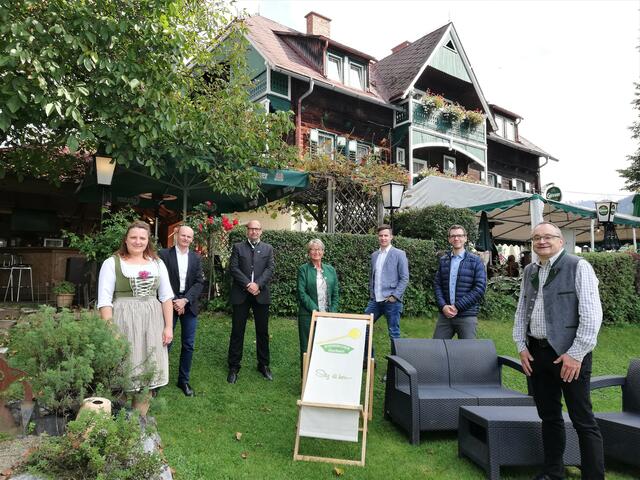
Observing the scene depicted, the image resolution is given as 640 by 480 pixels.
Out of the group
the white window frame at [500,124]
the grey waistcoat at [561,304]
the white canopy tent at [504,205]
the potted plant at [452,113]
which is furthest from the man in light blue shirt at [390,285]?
the white window frame at [500,124]

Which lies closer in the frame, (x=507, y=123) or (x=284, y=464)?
(x=284, y=464)

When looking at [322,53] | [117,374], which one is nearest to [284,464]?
[117,374]

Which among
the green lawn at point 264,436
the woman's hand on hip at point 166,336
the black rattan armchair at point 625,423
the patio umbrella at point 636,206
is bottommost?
the green lawn at point 264,436

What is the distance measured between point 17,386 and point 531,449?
3.56 meters

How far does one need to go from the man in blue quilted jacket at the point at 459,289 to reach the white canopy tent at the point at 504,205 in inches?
209

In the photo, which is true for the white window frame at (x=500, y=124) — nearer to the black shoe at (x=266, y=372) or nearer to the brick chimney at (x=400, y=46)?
the brick chimney at (x=400, y=46)

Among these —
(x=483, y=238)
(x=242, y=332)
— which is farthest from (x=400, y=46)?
(x=242, y=332)

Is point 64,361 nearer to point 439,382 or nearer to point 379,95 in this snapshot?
point 439,382

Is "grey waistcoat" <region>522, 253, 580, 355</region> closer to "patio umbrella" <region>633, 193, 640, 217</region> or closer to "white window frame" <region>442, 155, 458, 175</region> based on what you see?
"patio umbrella" <region>633, 193, 640, 217</region>

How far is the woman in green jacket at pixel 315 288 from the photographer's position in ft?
17.4

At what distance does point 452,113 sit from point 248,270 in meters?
15.8

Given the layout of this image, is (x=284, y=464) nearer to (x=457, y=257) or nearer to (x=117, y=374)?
(x=117, y=374)

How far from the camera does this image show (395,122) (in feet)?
59.3

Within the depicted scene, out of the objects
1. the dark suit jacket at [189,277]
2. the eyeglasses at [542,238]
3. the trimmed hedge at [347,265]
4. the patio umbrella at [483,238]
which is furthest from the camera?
the patio umbrella at [483,238]
